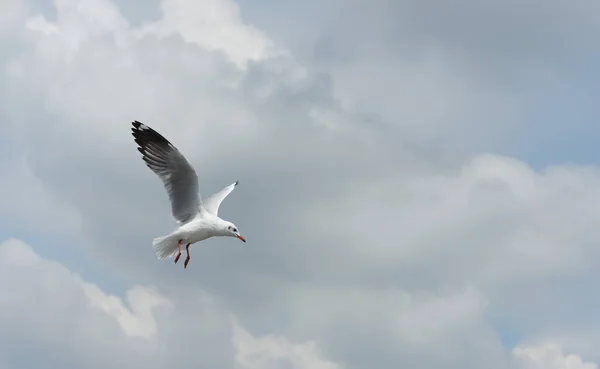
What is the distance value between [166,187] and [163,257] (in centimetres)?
292

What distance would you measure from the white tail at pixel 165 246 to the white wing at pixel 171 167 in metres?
1.50

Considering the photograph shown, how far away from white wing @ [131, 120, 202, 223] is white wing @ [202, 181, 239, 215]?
2706 millimetres

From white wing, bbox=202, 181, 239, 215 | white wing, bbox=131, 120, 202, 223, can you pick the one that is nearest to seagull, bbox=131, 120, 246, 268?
white wing, bbox=131, 120, 202, 223

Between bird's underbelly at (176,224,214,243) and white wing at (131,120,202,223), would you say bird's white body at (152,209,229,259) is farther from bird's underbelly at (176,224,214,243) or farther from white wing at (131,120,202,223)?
white wing at (131,120,202,223)

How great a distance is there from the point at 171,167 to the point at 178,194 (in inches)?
49.1

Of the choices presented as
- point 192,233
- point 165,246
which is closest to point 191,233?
point 192,233

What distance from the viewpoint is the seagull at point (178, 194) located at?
4216 centimetres

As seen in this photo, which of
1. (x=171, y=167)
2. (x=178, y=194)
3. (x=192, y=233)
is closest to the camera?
(x=192, y=233)

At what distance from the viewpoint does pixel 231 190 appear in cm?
5012

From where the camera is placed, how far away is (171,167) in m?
42.5

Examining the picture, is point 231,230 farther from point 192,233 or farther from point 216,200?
point 216,200

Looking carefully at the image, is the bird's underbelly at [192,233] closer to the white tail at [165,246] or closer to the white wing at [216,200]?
the white tail at [165,246]

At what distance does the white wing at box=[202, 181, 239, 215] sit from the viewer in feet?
152

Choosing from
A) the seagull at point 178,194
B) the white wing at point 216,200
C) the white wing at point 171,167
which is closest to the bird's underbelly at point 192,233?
the seagull at point 178,194
